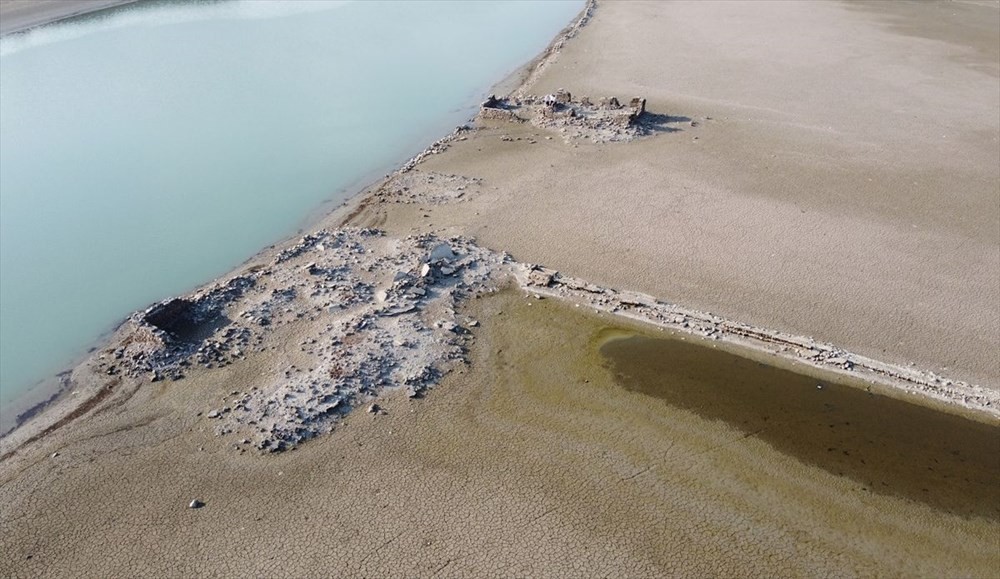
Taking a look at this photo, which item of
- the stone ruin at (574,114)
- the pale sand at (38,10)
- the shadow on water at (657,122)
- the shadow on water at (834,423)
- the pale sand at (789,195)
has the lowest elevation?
the shadow on water at (834,423)

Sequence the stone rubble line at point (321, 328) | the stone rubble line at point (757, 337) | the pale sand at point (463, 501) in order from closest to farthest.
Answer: the pale sand at point (463, 501)
the stone rubble line at point (321, 328)
the stone rubble line at point (757, 337)

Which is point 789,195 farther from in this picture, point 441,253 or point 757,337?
point 441,253

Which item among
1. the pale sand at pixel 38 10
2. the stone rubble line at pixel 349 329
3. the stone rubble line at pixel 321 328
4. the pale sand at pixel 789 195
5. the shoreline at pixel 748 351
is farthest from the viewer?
the pale sand at pixel 38 10

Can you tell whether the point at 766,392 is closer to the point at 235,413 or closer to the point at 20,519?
the point at 235,413

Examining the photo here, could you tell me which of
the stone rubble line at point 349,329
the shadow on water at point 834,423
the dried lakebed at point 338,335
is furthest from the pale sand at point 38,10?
the shadow on water at point 834,423

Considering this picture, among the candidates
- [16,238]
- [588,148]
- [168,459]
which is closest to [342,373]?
[168,459]

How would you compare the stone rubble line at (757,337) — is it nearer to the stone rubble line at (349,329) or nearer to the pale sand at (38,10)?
the stone rubble line at (349,329)

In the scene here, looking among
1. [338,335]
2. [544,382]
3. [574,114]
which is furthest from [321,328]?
[574,114]
